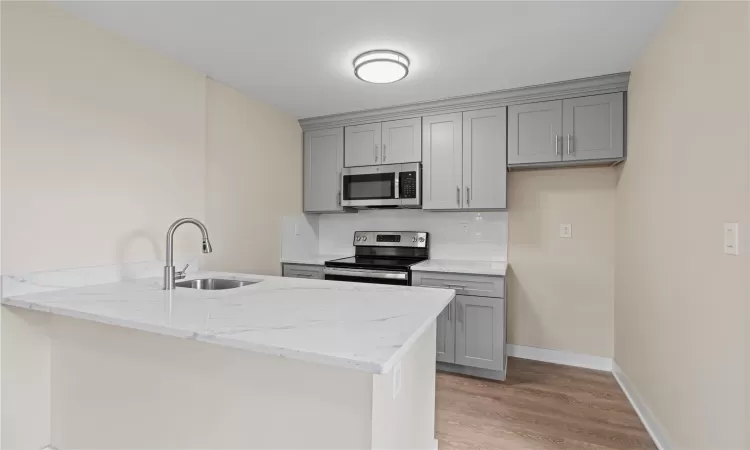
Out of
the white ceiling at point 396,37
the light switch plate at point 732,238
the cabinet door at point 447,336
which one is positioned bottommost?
the cabinet door at point 447,336

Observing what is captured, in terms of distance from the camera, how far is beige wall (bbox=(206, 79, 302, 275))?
8.73ft

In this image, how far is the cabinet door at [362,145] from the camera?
3.35 m

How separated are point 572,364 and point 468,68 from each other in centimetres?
253

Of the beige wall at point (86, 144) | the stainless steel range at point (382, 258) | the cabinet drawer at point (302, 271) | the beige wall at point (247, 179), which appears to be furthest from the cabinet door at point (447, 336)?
the beige wall at point (86, 144)

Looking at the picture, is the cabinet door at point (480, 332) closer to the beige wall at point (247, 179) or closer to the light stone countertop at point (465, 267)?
the light stone countertop at point (465, 267)

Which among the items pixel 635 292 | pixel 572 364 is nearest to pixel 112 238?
pixel 635 292

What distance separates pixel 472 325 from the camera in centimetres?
281

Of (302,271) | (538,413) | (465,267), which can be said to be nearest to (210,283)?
(302,271)

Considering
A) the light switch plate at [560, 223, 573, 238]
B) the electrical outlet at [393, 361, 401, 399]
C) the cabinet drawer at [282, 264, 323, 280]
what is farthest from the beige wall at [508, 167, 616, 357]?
the electrical outlet at [393, 361, 401, 399]

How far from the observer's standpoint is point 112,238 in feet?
6.41

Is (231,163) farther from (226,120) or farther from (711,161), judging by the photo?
(711,161)

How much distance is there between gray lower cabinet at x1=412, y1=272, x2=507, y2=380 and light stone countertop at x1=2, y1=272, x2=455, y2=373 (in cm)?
121

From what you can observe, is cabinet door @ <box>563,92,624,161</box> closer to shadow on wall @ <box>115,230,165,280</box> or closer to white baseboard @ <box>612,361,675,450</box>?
white baseboard @ <box>612,361,675,450</box>

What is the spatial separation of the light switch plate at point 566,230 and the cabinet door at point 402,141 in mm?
1340
